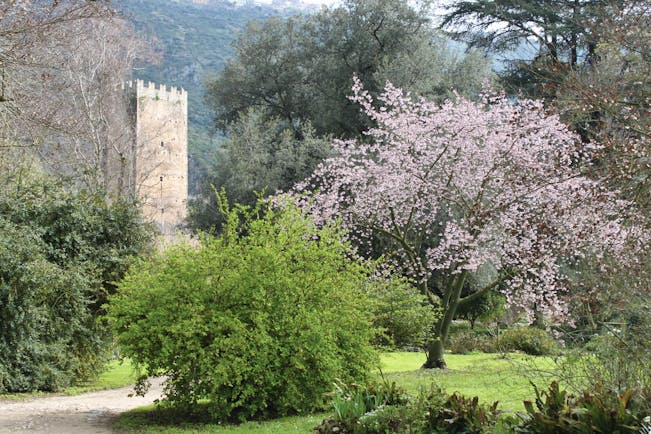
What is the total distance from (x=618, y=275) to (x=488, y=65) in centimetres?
1876

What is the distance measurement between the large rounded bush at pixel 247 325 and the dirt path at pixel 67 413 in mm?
687

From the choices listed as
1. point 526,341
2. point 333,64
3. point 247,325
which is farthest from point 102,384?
point 333,64

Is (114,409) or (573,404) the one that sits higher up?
(573,404)

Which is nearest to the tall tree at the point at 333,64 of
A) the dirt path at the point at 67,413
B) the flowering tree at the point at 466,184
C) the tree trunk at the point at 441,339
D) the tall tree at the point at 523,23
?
the tall tree at the point at 523,23

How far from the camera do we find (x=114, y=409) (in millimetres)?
9773

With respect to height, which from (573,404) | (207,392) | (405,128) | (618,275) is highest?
(405,128)

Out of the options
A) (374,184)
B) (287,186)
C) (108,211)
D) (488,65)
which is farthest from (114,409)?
(488,65)

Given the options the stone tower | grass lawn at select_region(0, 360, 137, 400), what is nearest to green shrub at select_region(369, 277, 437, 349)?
grass lawn at select_region(0, 360, 137, 400)

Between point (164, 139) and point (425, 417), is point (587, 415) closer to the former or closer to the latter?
point (425, 417)

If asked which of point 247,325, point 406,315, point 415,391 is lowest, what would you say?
point 415,391

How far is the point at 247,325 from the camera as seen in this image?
834cm

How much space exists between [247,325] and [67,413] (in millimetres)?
2785

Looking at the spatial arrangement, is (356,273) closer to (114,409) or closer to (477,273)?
(114,409)

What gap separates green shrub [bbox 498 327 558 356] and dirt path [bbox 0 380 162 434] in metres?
9.46
